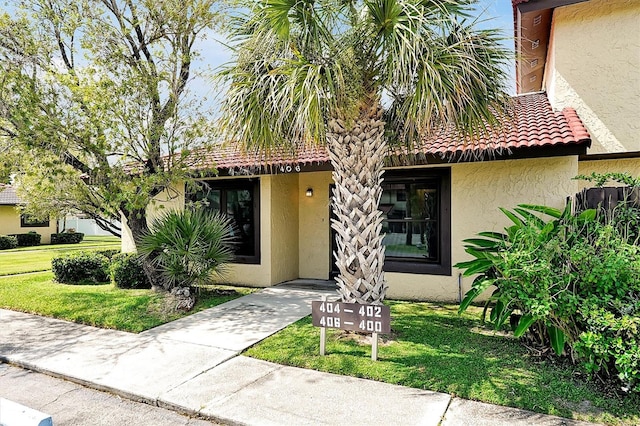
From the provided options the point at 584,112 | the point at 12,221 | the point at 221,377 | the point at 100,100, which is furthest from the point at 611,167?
the point at 12,221

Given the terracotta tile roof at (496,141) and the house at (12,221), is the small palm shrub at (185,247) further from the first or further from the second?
the house at (12,221)

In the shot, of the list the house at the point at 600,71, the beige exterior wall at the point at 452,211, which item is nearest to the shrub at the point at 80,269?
the beige exterior wall at the point at 452,211

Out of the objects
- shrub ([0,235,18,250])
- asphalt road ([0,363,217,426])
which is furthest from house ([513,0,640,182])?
shrub ([0,235,18,250])

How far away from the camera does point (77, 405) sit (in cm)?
450

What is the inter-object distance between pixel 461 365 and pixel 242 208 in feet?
25.3

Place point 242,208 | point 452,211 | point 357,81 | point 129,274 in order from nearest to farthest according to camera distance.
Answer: point 357,81
point 452,211
point 129,274
point 242,208

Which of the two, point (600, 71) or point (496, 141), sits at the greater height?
point (600, 71)

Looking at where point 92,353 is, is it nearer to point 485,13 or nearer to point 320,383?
point 320,383

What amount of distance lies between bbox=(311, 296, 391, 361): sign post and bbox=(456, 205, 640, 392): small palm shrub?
151 cm

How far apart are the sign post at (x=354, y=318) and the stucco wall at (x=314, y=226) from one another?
577cm

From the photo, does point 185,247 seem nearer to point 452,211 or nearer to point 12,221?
point 452,211

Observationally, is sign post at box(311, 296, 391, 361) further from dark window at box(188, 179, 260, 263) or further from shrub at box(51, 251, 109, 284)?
shrub at box(51, 251, 109, 284)

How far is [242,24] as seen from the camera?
21.1 feet

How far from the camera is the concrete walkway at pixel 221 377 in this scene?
4.00 meters
